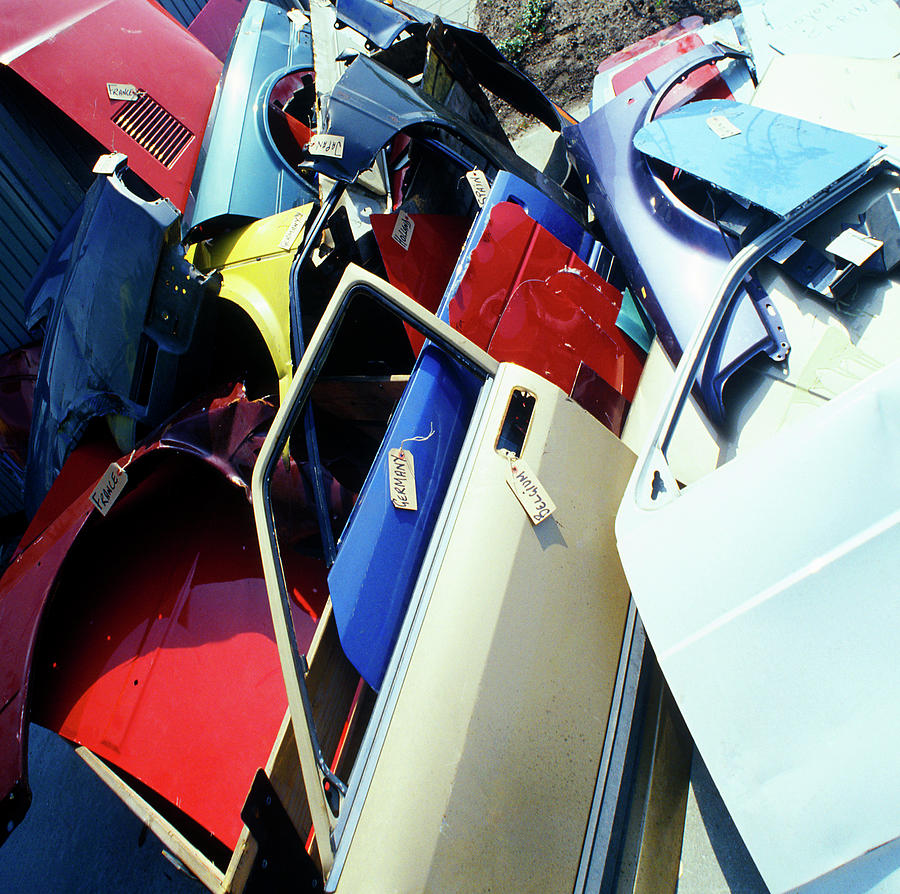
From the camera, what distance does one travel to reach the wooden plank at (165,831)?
1.51 m

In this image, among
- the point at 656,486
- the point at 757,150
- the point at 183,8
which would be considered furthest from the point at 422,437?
the point at 183,8

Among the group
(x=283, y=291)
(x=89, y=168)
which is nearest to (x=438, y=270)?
(x=283, y=291)

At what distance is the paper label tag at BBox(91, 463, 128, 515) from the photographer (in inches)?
76.4

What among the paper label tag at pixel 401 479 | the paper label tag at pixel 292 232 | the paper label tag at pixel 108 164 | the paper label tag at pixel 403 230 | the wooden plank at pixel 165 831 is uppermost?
the paper label tag at pixel 108 164

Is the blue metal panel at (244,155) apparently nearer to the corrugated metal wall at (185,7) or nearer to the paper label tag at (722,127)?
the corrugated metal wall at (185,7)

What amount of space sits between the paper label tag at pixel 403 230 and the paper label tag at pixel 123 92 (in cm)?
188

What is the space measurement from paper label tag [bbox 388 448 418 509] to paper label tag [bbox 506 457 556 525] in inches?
10.3

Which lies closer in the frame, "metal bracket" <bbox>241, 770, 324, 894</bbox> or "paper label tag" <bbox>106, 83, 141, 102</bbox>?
"metal bracket" <bbox>241, 770, 324, 894</bbox>

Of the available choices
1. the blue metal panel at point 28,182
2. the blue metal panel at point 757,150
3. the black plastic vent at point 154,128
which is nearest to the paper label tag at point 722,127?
the blue metal panel at point 757,150

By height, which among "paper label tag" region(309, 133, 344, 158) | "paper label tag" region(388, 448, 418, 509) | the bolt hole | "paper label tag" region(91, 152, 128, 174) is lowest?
the bolt hole

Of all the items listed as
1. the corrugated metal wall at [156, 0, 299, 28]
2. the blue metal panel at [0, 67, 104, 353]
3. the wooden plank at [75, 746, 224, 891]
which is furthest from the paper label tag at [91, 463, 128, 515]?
the corrugated metal wall at [156, 0, 299, 28]

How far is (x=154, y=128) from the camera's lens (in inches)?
123

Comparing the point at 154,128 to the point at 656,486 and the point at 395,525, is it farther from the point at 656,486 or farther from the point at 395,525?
the point at 656,486

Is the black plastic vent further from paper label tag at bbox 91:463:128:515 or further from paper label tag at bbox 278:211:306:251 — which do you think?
paper label tag at bbox 91:463:128:515
